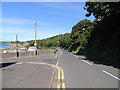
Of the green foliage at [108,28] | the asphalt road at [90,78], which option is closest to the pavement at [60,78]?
the asphalt road at [90,78]

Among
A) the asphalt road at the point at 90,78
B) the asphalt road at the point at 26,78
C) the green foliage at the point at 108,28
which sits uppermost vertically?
the green foliage at the point at 108,28

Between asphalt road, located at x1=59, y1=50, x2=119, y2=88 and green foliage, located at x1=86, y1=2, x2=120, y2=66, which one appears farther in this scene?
green foliage, located at x1=86, y1=2, x2=120, y2=66

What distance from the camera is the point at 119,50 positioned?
2038 cm

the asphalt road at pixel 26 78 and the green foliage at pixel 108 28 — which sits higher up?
the green foliage at pixel 108 28

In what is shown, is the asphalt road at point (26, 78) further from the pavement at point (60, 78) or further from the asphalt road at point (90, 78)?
the asphalt road at point (90, 78)

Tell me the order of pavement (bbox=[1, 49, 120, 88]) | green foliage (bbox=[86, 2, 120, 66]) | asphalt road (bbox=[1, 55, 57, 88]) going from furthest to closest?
1. green foliage (bbox=[86, 2, 120, 66])
2. pavement (bbox=[1, 49, 120, 88])
3. asphalt road (bbox=[1, 55, 57, 88])

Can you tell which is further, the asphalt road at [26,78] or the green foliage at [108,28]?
the green foliage at [108,28]

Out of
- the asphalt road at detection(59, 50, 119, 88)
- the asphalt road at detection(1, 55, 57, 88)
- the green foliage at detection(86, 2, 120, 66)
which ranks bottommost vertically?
the asphalt road at detection(59, 50, 119, 88)

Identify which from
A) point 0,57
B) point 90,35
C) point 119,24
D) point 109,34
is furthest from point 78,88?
point 90,35

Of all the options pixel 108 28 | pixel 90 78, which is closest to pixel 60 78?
pixel 90 78

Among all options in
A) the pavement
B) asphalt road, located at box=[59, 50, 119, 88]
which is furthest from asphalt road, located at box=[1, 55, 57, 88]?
asphalt road, located at box=[59, 50, 119, 88]

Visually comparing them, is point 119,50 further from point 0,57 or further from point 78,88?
point 0,57

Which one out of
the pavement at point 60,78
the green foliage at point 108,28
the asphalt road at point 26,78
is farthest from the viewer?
the green foliage at point 108,28

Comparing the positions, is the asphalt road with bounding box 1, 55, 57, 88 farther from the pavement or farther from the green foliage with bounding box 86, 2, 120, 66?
the green foliage with bounding box 86, 2, 120, 66
